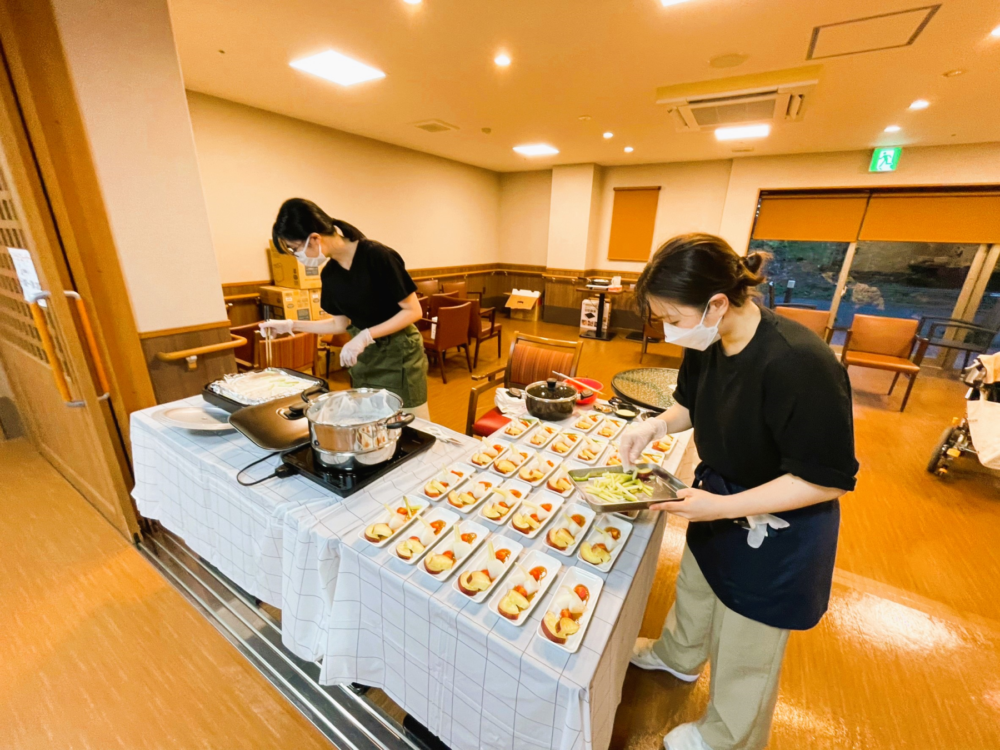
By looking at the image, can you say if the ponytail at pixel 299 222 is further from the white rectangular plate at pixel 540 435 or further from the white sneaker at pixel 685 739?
the white sneaker at pixel 685 739

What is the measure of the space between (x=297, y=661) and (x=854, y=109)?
523 cm

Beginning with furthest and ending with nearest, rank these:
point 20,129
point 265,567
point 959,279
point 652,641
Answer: point 959,279, point 652,641, point 20,129, point 265,567

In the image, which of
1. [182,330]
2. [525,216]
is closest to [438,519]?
[182,330]

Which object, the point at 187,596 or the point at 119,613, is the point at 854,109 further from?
the point at 119,613

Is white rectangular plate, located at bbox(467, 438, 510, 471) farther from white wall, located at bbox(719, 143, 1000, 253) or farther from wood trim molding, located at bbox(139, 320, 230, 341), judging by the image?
white wall, located at bbox(719, 143, 1000, 253)

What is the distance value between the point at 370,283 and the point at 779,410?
1.46m

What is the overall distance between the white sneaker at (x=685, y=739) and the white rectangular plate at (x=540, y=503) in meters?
0.78

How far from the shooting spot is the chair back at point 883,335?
391 cm

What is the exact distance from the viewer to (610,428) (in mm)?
1493

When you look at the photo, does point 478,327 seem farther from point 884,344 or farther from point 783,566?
point 884,344

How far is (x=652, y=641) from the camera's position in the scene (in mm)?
1466

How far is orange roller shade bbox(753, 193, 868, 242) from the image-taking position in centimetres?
493

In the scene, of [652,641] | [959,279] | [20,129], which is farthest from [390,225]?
[959,279]

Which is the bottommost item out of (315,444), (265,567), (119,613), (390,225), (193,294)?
(119,613)
